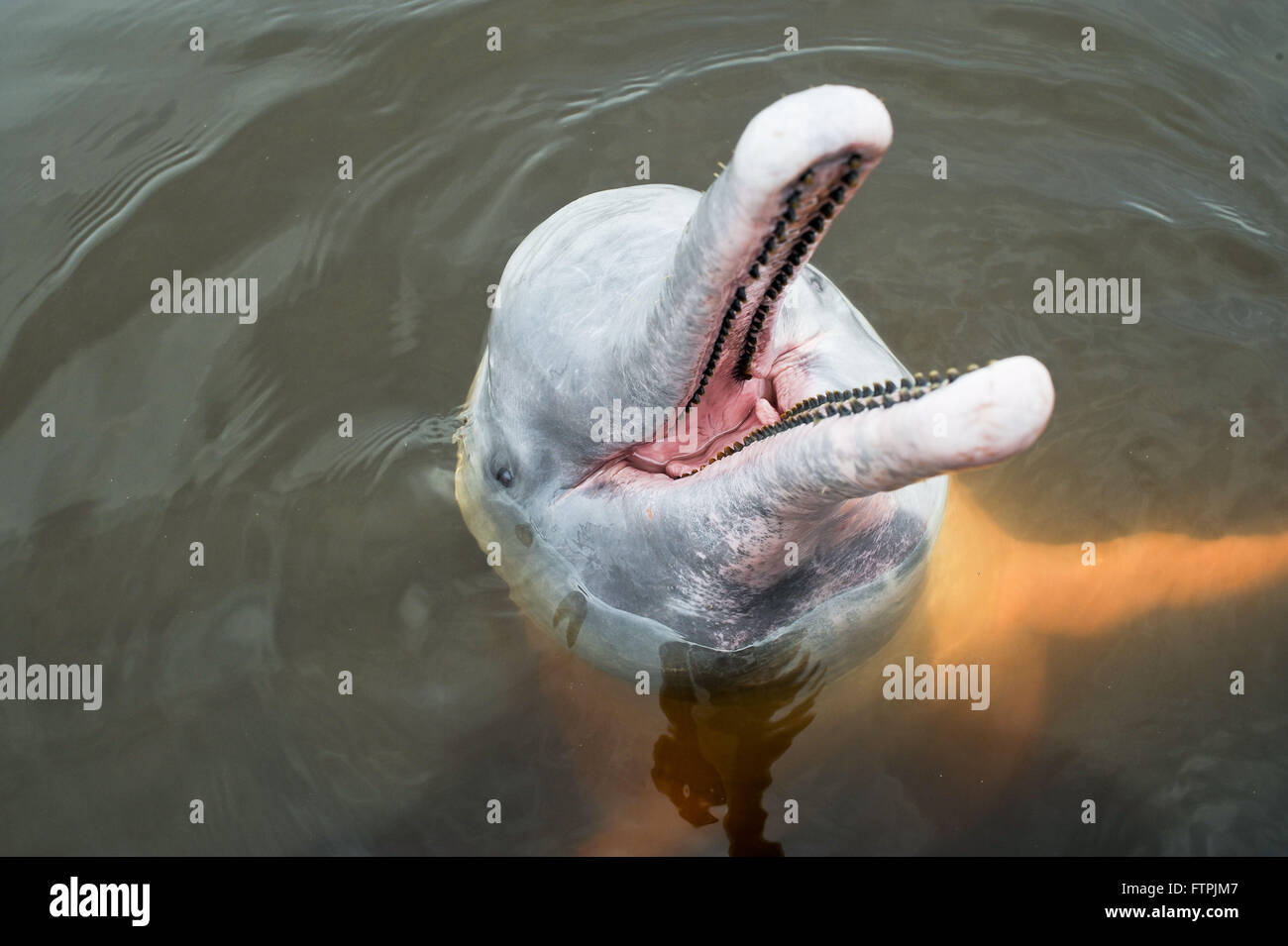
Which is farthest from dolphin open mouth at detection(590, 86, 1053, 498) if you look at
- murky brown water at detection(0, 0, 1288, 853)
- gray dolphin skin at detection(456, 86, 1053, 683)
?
murky brown water at detection(0, 0, 1288, 853)

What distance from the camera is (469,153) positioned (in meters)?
8.64

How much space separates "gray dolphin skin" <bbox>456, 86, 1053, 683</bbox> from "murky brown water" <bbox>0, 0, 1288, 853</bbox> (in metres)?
0.54

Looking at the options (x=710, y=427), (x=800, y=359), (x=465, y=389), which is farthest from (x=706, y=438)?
(x=465, y=389)

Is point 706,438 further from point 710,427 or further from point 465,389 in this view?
point 465,389

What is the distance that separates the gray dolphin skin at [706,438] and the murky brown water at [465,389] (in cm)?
54

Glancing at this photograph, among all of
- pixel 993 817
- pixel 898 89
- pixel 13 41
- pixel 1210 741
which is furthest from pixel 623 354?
pixel 13 41

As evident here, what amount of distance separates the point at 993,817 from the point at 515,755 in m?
2.36

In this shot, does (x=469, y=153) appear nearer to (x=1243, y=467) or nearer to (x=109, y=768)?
(x=109, y=768)

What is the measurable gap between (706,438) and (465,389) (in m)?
2.67

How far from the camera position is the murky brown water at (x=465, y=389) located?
5.88m

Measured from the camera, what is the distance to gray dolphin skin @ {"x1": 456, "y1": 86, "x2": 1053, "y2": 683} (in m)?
3.70

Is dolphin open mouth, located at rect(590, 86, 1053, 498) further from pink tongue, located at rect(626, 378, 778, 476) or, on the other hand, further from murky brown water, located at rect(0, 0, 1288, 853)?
murky brown water, located at rect(0, 0, 1288, 853)

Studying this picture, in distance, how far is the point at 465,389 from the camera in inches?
294
